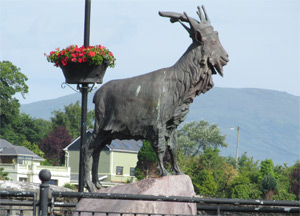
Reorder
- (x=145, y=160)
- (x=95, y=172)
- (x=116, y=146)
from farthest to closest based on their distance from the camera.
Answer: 1. (x=116, y=146)
2. (x=145, y=160)
3. (x=95, y=172)

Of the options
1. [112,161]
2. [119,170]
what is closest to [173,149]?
[112,161]

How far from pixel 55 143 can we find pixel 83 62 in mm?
68822

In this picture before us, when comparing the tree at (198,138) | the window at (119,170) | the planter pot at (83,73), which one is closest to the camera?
the planter pot at (83,73)

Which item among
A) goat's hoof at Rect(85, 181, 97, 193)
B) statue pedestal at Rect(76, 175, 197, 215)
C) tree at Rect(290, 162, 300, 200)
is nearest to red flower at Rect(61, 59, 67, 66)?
goat's hoof at Rect(85, 181, 97, 193)

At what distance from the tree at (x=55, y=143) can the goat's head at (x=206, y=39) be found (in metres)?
68.5

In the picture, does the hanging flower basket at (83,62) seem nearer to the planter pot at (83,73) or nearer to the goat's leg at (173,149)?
the planter pot at (83,73)

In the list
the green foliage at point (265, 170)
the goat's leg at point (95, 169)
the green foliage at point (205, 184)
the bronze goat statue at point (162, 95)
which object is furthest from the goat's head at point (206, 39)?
the green foliage at point (265, 170)

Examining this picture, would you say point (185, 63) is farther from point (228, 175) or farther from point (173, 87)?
point (228, 175)

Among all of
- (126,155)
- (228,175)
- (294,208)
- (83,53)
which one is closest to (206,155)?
(228,175)

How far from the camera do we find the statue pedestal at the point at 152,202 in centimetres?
1136

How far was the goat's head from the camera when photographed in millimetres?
12203

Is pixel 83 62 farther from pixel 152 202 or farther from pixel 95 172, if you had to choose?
Answer: pixel 152 202

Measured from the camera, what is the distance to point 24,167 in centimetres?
6569

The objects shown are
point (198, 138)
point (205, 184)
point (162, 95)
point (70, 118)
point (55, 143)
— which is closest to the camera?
point (162, 95)
